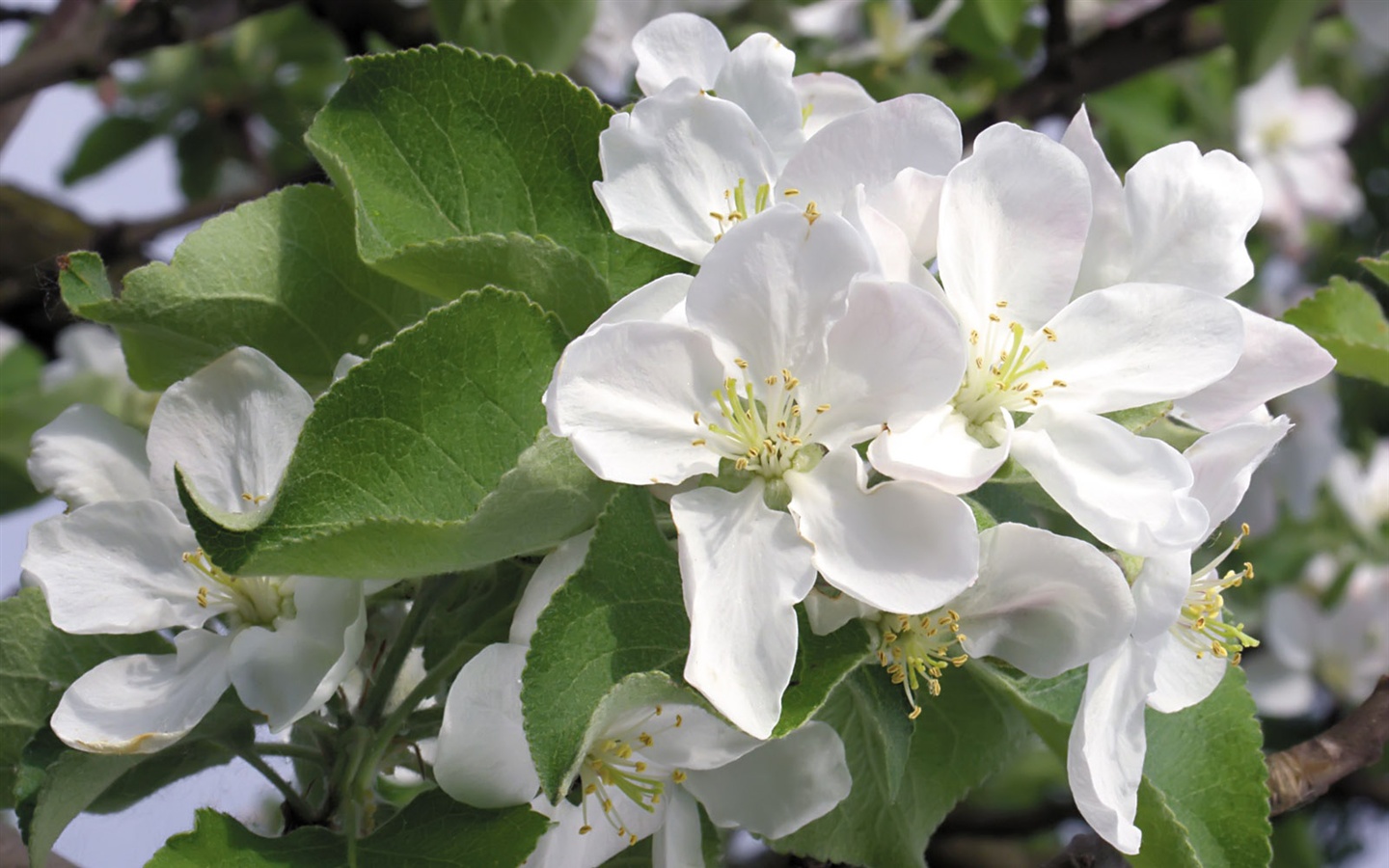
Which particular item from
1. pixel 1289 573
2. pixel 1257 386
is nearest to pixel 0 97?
pixel 1257 386

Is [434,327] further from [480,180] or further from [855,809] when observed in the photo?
[855,809]

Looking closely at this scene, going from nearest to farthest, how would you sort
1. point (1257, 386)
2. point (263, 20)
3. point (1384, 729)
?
point (1257, 386) < point (1384, 729) < point (263, 20)

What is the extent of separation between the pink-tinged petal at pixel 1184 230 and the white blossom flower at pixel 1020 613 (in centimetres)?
19

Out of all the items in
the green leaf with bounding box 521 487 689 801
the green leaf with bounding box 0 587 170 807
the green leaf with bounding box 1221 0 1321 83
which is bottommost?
the green leaf with bounding box 1221 0 1321 83

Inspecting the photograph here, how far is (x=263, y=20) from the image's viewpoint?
2457 mm

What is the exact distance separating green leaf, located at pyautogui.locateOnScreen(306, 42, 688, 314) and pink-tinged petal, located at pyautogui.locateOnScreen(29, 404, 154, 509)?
22cm

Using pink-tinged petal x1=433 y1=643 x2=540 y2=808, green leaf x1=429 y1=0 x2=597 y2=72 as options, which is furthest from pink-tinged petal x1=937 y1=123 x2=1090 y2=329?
green leaf x1=429 y1=0 x2=597 y2=72

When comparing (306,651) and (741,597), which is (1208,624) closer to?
(741,597)

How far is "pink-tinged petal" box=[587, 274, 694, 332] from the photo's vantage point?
68cm

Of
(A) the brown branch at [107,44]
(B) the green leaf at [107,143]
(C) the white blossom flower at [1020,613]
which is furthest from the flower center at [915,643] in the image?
(B) the green leaf at [107,143]

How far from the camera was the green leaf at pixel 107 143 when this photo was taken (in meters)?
2.59

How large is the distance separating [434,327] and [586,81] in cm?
170

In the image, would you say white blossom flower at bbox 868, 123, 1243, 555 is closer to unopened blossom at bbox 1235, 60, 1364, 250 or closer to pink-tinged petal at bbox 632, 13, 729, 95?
pink-tinged petal at bbox 632, 13, 729, 95

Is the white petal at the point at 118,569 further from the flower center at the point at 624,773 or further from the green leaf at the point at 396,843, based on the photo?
the flower center at the point at 624,773
